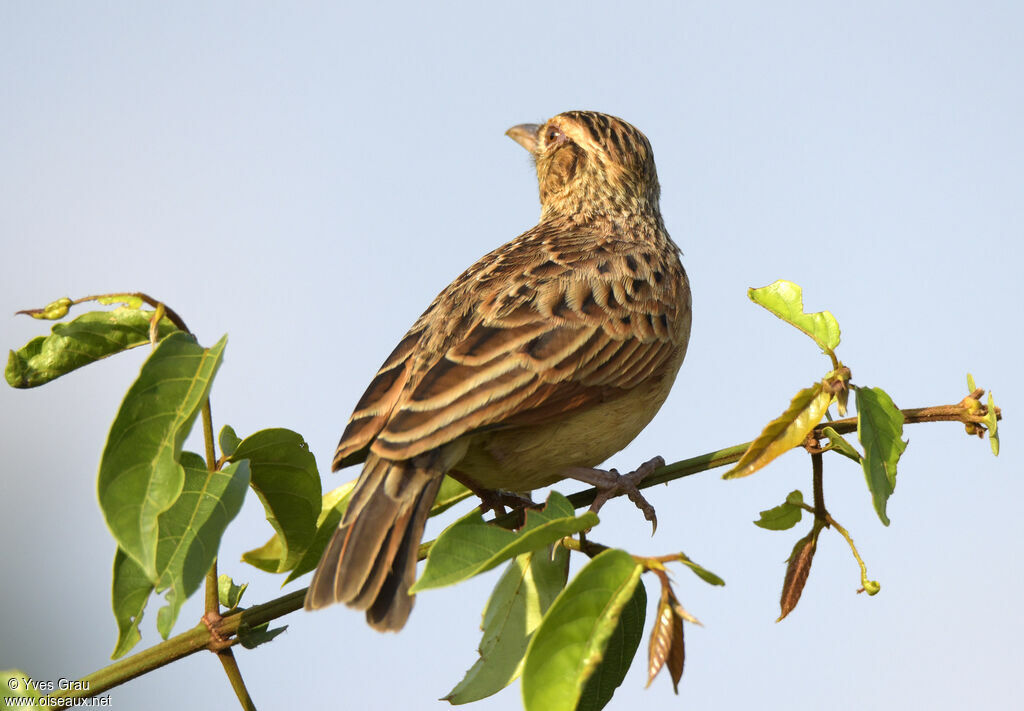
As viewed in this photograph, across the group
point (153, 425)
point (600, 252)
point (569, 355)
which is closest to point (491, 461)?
point (569, 355)

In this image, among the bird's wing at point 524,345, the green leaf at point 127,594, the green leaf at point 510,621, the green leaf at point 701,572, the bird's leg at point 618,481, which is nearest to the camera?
the green leaf at point 701,572

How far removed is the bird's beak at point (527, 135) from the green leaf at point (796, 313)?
3597 millimetres

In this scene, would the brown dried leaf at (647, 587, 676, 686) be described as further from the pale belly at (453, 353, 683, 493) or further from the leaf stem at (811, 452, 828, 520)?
the pale belly at (453, 353, 683, 493)

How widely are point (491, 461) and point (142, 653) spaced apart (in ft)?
5.42

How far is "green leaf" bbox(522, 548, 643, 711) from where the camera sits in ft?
7.74

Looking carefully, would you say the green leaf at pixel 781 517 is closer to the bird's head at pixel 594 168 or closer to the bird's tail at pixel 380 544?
the bird's tail at pixel 380 544

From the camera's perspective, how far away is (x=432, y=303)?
5.08 meters

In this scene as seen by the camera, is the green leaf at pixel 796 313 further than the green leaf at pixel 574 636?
Yes

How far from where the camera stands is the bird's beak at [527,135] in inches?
270

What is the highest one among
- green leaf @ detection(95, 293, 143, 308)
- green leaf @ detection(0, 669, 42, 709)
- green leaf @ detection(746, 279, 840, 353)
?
green leaf @ detection(746, 279, 840, 353)

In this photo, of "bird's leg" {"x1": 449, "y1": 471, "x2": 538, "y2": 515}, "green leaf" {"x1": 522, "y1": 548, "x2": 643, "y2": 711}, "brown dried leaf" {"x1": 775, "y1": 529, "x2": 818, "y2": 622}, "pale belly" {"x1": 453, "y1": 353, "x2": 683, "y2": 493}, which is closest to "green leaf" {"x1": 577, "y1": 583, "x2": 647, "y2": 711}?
"brown dried leaf" {"x1": 775, "y1": 529, "x2": 818, "y2": 622}

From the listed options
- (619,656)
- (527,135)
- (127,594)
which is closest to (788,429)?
(619,656)

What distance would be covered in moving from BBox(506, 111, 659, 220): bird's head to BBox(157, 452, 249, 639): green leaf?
388 centimetres

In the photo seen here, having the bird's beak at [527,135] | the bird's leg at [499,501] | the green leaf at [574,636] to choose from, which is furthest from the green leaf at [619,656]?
the bird's beak at [527,135]
